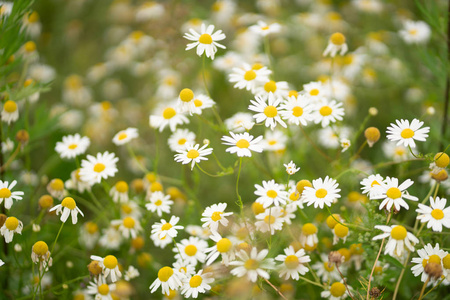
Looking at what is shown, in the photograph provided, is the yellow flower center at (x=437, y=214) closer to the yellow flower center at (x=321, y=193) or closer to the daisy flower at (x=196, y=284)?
the yellow flower center at (x=321, y=193)

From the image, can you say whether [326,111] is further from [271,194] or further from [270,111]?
[271,194]

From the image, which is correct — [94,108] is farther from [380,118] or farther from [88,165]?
[380,118]

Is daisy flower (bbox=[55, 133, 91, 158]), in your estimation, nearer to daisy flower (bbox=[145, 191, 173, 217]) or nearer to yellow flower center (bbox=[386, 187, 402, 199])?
daisy flower (bbox=[145, 191, 173, 217])

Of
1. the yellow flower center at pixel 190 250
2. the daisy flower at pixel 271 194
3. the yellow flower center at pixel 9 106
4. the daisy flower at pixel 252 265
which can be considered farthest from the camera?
the yellow flower center at pixel 9 106

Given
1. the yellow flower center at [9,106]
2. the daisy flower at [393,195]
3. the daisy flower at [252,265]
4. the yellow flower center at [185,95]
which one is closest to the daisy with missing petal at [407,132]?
the daisy flower at [393,195]

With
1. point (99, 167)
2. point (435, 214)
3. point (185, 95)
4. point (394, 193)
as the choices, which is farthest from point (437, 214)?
point (99, 167)

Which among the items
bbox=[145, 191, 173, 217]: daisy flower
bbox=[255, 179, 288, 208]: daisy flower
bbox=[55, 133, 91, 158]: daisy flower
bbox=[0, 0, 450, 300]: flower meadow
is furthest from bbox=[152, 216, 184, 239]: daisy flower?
bbox=[55, 133, 91, 158]: daisy flower

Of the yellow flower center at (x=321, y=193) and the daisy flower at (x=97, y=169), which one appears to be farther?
the daisy flower at (x=97, y=169)
